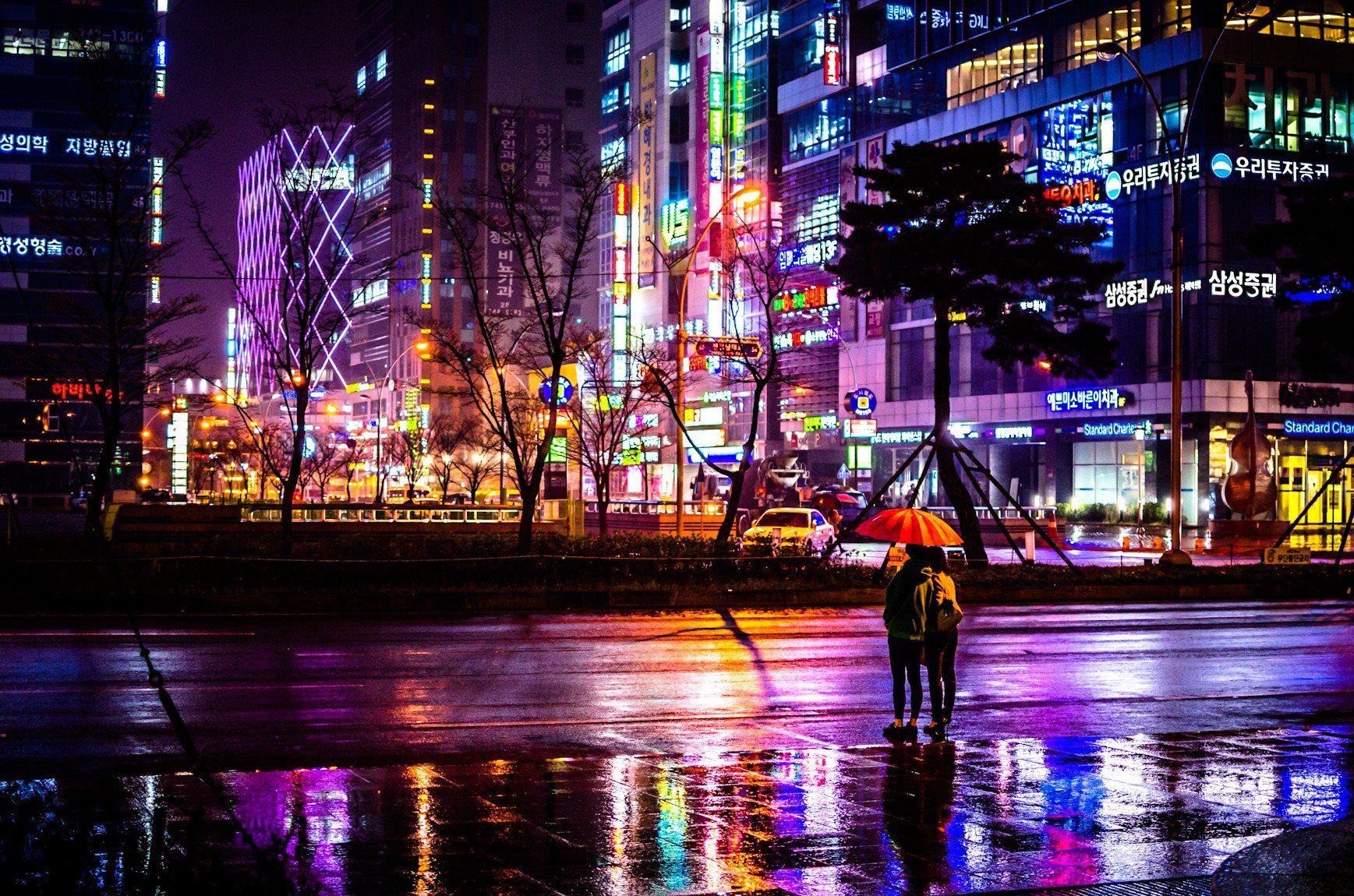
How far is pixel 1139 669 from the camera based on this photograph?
1817 cm

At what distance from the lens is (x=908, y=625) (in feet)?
41.1

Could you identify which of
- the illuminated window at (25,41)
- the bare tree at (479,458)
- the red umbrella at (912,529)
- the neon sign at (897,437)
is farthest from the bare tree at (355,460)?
the red umbrella at (912,529)

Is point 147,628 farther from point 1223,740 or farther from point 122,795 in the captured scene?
point 1223,740

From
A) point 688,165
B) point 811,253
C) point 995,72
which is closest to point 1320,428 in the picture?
point 995,72

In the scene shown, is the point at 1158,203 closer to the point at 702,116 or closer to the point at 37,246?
the point at 702,116

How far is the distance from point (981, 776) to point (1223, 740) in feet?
9.84

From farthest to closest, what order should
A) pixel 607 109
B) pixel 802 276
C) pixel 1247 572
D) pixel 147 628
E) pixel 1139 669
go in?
pixel 607 109 < pixel 802 276 < pixel 1247 572 < pixel 147 628 < pixel 1139 669

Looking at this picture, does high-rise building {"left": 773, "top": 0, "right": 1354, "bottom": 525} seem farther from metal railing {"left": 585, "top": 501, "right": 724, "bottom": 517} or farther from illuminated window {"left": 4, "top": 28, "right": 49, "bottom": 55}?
illuminated window {"left": 4, "top": 28, "right": 49, "bottom": 55}

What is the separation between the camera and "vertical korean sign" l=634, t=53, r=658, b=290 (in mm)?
123688

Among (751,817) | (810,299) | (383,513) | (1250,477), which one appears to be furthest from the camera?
(810,299)

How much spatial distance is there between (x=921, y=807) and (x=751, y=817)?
123cm

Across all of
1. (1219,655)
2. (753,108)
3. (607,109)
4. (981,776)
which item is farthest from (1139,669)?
(607,109)

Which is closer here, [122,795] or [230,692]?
[122,795]

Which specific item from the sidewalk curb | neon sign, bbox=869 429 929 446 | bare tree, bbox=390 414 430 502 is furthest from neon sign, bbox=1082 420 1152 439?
the sidewalk curb
